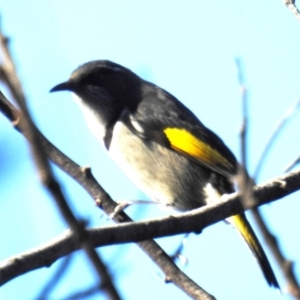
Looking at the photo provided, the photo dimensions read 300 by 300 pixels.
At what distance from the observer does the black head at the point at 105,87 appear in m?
5.84

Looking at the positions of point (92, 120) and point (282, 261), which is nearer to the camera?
point (282, 261)

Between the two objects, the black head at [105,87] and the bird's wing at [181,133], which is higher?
the black head at [105,87]

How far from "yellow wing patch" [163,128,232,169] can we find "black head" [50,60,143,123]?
52cm

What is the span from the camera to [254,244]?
4.88 m

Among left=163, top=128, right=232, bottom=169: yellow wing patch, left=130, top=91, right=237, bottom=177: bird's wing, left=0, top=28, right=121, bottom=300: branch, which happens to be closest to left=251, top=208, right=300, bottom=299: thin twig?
left=0, top=28, right=121, bottom=300: branch

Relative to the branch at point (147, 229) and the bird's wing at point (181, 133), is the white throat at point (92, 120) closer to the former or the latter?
the bird's wing at point (181, 133)

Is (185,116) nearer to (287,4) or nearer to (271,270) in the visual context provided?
(271,270)

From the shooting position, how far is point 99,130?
18.6ft

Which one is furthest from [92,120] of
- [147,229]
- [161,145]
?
[147,229]

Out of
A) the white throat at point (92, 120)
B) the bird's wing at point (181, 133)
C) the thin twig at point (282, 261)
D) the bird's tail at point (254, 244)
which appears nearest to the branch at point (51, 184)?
the thin twig at point (282, 261)

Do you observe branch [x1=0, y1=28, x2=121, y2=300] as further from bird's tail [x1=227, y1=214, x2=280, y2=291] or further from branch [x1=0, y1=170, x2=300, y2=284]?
bird's tail [x1=227, y1=214, x2=280, y2=291]

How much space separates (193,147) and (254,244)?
958mm

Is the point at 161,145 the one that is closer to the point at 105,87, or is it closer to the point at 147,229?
the point at 105,87

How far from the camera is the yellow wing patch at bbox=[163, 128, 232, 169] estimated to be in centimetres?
529
